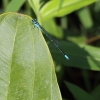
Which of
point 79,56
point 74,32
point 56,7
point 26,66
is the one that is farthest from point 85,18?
point 26,66

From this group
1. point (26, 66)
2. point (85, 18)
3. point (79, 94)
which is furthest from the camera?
point (85, 18)

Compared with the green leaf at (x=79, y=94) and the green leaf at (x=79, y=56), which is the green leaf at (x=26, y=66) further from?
the green leaf at (x=79, y=56)

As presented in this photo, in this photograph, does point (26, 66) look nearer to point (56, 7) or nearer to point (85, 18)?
point (56, 7)

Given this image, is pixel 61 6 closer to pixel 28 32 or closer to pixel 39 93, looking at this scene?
pixel 28 32

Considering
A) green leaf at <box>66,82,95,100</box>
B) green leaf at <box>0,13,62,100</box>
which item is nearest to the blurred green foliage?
green leaf at <box>66,82,95,100</box>

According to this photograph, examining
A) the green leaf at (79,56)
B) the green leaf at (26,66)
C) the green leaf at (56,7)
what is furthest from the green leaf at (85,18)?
the green leaf at (26,66)

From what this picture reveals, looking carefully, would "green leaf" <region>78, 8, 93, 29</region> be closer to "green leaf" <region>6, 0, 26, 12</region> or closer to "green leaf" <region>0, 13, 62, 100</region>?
"green leaf" <region>6, 0, 26, 12</region>
